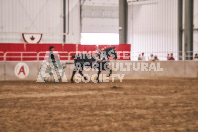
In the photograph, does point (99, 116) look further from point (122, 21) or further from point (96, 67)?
point (122, 21)

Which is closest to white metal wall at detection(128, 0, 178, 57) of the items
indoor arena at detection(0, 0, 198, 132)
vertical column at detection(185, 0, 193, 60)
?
indoor arena at detection(0, 0, 198, 132)

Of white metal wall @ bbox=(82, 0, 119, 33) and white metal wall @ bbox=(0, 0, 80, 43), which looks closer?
white metal wall @ bbox=(0, 0, 80, 43)

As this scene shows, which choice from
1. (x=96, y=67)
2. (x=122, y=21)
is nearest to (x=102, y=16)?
(x=122, y=21)

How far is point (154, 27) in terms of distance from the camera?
32344mm

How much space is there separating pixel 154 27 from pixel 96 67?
701 inches

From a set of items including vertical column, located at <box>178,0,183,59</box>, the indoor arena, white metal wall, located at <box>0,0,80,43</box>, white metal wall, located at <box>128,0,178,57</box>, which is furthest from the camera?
white metal wall, located at <box>128,0,178,57</box>

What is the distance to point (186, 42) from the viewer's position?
2366 cm

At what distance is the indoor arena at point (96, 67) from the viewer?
6.11 m

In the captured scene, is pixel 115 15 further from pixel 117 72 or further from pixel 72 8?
pixel 117 72

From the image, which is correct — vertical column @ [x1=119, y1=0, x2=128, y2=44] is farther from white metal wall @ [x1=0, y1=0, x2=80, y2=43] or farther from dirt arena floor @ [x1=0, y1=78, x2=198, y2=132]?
dirt arena floor @ [x1=0, y1=78, x2=198, y2=132]

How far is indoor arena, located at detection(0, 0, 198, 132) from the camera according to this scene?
20.1ft

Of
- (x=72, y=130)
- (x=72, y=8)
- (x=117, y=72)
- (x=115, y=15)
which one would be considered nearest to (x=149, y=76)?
(x=117, y=72)

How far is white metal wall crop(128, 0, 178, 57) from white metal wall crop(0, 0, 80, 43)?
728 centimetres

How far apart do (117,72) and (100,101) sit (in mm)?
11195
